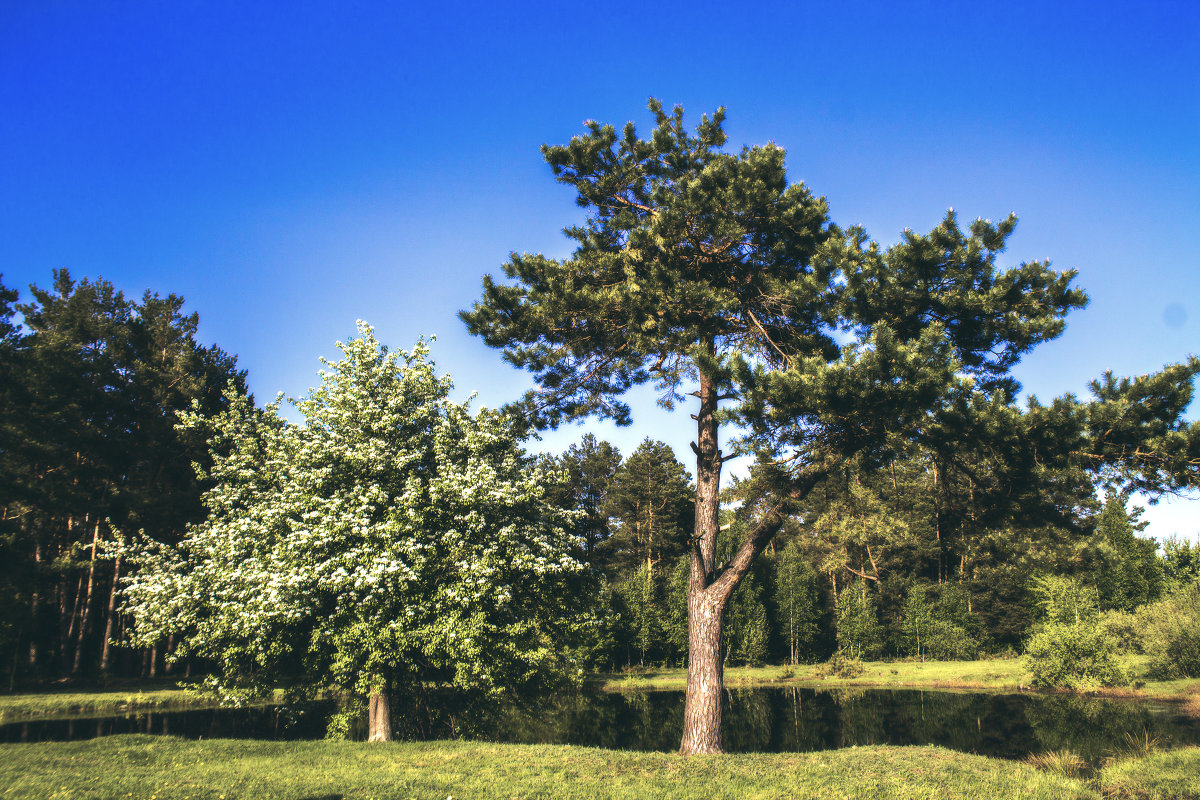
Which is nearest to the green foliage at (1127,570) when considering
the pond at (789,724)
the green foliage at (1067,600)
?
the green foliage at (1067,600)

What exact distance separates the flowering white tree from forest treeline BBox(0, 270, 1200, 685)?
1923 millimetres

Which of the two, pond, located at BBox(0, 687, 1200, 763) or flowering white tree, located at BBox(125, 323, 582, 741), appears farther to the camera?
pond, located at BBox(0, 687, 1200, 763)

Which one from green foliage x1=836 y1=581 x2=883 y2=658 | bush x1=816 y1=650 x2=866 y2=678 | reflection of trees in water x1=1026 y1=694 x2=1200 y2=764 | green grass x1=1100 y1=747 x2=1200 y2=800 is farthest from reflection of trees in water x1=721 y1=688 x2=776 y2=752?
green foliage x1=836 y1=581 x2=883 y2=658

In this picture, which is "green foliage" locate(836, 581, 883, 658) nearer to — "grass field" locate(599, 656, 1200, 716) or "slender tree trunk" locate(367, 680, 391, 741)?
"grass field" locate(599, 656, 1200, 716)

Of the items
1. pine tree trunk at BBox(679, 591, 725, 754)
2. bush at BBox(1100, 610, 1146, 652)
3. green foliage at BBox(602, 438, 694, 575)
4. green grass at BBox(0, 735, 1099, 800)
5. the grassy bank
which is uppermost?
green foliage at BBox(602, 438, 694, 575)

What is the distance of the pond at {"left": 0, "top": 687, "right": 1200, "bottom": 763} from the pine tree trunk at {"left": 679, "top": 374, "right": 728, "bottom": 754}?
609cm

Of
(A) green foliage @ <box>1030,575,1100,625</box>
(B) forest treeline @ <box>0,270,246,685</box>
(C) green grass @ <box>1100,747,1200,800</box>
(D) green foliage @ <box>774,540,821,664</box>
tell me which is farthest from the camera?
(D) green foliage @ <box>774,540,821,664</box>

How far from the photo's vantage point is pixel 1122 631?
37.2m

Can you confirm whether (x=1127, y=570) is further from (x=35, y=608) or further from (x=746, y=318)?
(x=35, y=608)

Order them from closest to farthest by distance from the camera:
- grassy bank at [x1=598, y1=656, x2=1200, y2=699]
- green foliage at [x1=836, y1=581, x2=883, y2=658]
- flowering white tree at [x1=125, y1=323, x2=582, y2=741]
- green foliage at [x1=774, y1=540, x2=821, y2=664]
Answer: flowering white tree at [x1=125, y1=323, x2=582, y2=741]
grassy bank at [x1=598, y1=656, x2=1200, y2=699]
green foliage at [x1=836, y1=581, x2=883, y2=658]
green foliage at [x1=774, y1=540, x2=821, y2=664]

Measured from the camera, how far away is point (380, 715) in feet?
50.3

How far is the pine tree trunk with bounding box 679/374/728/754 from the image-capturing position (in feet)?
40.6

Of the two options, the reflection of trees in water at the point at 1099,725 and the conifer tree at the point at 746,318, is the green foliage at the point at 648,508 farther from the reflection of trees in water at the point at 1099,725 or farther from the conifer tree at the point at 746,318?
the conifer tree at the point at 746,318

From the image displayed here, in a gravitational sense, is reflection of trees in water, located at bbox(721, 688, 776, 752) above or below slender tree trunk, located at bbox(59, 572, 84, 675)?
below
